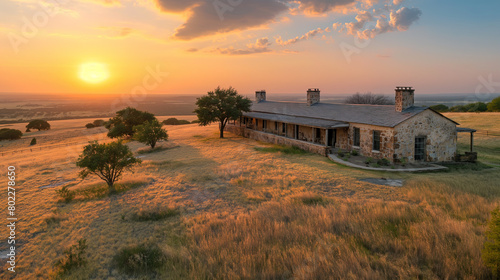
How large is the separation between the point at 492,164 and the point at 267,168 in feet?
57.4

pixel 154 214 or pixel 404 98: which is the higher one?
pixel 404 98

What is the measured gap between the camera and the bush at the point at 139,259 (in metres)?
7.04

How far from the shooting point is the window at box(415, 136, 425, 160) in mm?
19875

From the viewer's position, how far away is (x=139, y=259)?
725cm

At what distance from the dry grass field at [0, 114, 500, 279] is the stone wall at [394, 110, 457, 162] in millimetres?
2900

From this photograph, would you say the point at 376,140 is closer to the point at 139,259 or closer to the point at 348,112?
the point at 348,112

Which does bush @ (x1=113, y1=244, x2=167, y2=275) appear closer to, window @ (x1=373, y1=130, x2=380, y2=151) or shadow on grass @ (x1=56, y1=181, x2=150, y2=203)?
shadow on grass @ (x1=56, y1=181, x2=150, y2=203)

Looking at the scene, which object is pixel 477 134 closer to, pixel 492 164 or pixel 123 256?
pixel 492 164

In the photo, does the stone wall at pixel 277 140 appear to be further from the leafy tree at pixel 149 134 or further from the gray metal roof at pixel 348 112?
the leafy tree at pixel 149 134

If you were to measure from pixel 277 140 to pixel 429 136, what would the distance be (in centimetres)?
1401

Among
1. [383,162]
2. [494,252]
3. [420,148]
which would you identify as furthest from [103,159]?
[420,148]

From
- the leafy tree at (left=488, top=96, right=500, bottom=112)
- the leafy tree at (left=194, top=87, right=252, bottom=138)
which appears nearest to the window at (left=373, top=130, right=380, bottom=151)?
the leafy tree at (left=194, top=87, right=252, bottom=138)

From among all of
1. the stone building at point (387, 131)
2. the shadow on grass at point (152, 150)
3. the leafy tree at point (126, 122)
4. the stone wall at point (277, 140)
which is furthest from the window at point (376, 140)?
the leafy tree at point (126, 122)

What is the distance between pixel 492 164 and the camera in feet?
65.8
